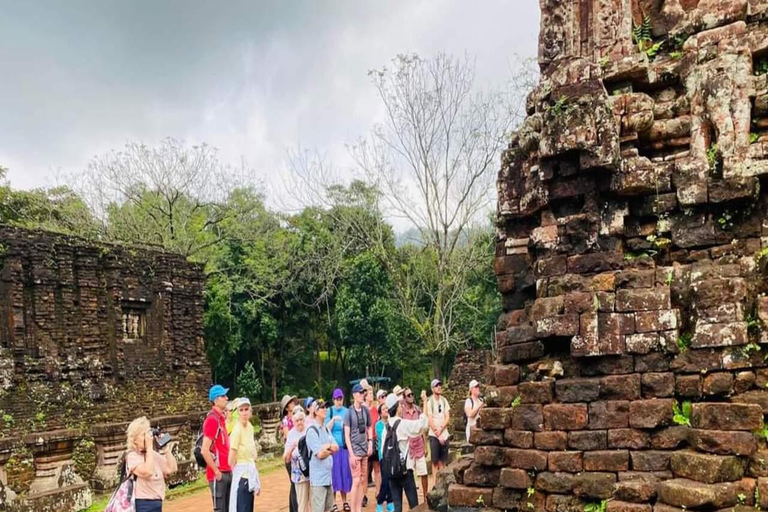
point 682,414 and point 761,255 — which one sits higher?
point 761,255

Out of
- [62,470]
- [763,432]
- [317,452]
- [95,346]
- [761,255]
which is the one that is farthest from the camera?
[95,346]

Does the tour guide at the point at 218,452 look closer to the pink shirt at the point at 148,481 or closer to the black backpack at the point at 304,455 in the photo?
the black backpack at the point at 304,455

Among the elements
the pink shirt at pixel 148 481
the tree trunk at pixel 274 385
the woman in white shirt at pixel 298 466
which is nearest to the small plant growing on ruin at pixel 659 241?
the pink shirt at pixel 148 481

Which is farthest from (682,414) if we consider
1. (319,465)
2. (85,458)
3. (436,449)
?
(85,458)

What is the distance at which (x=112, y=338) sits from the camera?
1686 cm

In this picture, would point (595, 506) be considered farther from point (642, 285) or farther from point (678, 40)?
point (678, 40)

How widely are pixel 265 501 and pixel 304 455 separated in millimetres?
3097

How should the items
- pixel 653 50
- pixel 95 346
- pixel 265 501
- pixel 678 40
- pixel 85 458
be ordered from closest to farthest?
pixel 678 40 → pixel 653 50 → pixel 265 501 → pixel 85 458 → pixel 95 346

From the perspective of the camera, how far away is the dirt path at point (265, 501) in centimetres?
928

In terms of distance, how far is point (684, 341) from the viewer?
421cm

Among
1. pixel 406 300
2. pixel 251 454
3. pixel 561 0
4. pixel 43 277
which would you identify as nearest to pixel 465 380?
pixel 406 300

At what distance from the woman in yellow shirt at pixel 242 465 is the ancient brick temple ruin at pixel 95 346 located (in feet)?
16.7

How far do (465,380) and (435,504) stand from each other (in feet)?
46.3

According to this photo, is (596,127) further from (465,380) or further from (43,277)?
(465,380)
